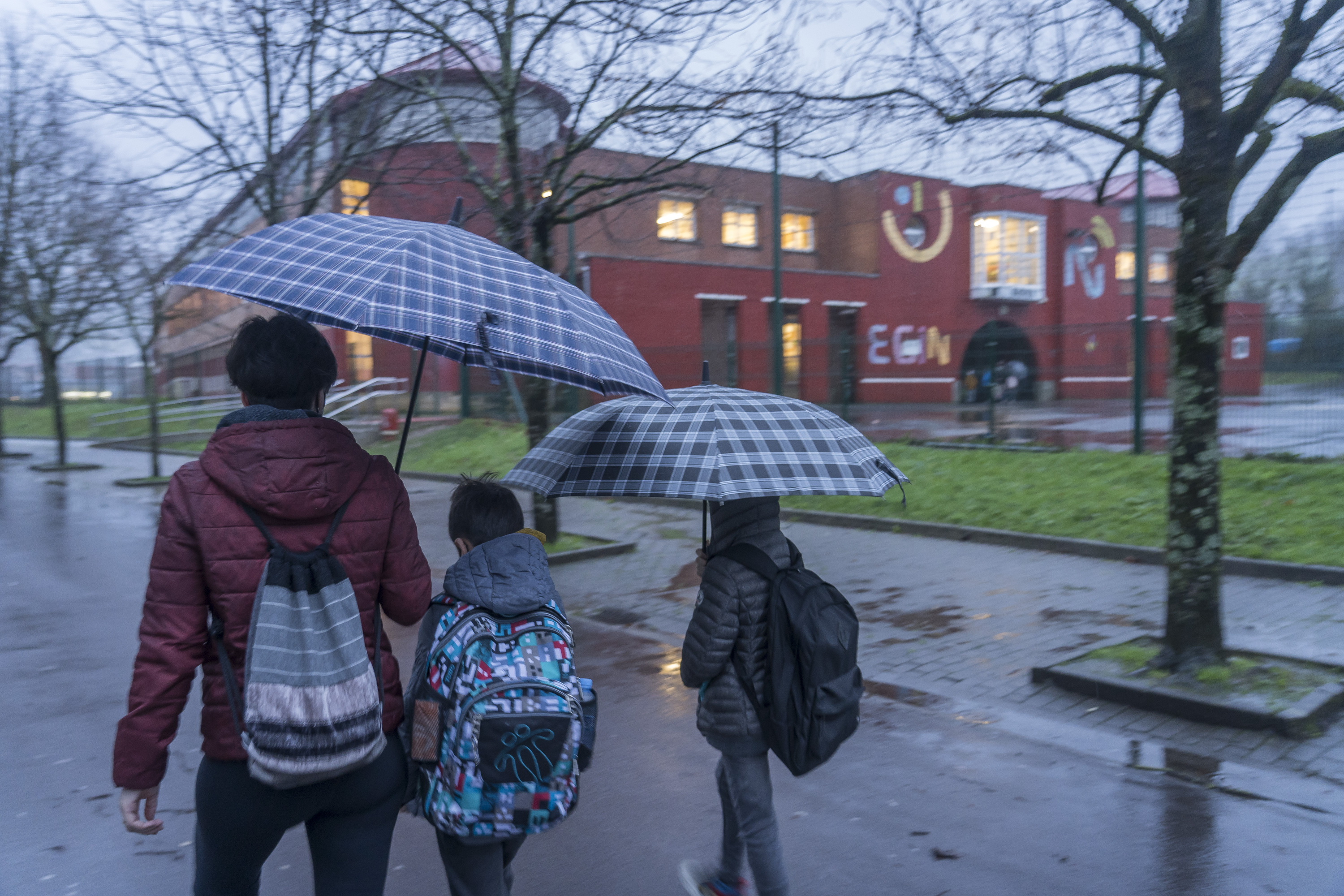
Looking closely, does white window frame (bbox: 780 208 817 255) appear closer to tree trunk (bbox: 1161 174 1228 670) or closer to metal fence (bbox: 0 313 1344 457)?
metal fence (bbox: 0 313 1344 457)

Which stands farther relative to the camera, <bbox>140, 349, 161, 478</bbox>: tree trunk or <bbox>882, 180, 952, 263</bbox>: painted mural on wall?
<bbox>882, 180, 952, 263</bbox>: painted mural on wall

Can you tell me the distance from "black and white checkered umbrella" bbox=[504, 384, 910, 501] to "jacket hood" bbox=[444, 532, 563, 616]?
433mm

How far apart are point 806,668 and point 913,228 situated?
33291 mm

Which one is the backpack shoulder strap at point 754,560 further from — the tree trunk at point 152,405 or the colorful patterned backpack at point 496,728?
the tree trunk at point 152,405

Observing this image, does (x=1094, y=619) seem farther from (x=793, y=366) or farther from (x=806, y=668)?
(x=793, y=366)

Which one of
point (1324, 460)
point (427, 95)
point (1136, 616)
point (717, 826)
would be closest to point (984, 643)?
point (1136, 616)

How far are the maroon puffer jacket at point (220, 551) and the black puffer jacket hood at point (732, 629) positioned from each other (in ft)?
3.96

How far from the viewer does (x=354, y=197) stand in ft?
36.7

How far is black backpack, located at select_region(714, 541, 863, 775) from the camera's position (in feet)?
9.38

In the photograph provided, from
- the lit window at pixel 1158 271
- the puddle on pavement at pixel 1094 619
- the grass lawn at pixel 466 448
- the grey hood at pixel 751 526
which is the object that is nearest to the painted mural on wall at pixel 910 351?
the grass lawn at pixel 466 448

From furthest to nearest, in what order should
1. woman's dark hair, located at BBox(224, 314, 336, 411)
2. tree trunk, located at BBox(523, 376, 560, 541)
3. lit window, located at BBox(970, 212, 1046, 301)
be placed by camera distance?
lit window, located at BBox(970, 212, 1046, 301)
tree trunk, located at BBox(523, 376, 560, 541)
woman's dark hair, located at BBox(224, 314, 336, 411)

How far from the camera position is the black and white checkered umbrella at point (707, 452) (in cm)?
276

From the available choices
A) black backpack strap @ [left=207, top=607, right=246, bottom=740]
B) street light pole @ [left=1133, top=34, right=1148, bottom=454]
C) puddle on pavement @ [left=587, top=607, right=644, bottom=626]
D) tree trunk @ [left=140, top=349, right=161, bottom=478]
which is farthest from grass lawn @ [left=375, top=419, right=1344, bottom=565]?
tree trunk @ [left=140, top=349, right=161, bottom=478]

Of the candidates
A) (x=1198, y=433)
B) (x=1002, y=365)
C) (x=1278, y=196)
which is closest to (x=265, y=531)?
(x=1198, y=433)
